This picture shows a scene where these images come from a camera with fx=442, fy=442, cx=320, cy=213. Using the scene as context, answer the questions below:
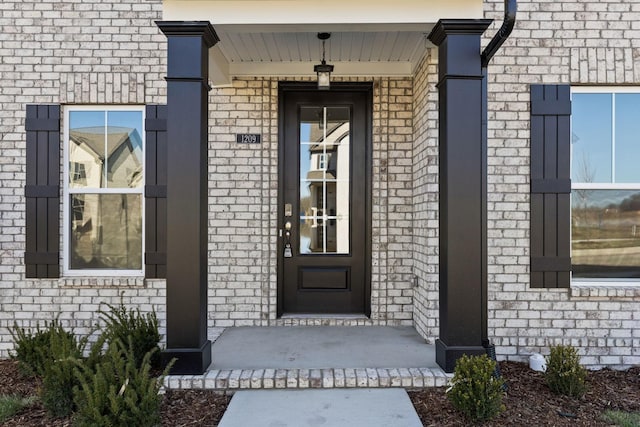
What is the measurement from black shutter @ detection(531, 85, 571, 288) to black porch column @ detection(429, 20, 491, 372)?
1.04m

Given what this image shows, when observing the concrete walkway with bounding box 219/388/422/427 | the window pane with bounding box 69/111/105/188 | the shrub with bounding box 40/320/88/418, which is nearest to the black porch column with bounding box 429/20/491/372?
the concrete walkway with bounding box 219/388/422/427

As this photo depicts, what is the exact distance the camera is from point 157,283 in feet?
14.3

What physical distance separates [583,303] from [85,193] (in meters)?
4.87

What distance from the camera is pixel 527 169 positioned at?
4020 millimetres

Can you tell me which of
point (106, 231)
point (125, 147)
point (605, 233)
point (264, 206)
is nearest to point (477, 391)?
point (605, 233)

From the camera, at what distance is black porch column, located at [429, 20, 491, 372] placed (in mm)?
3225

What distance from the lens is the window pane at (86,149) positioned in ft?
14.6

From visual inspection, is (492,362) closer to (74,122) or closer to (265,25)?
(265,25)

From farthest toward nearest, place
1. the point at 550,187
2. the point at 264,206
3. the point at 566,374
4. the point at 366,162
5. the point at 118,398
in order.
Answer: the point at 366,162
the point at 264,206
the point at 550,187
the point at 566,374
the point at 118,398

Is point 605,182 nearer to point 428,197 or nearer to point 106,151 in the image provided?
point 428,197

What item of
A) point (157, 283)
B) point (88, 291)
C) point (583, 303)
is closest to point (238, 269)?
point (157, 283)

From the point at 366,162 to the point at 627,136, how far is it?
2457 millimetres

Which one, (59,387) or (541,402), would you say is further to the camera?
(541,402)

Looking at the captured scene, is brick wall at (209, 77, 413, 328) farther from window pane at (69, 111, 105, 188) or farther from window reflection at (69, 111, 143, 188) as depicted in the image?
window pane at (69, 111, 105, 188)
